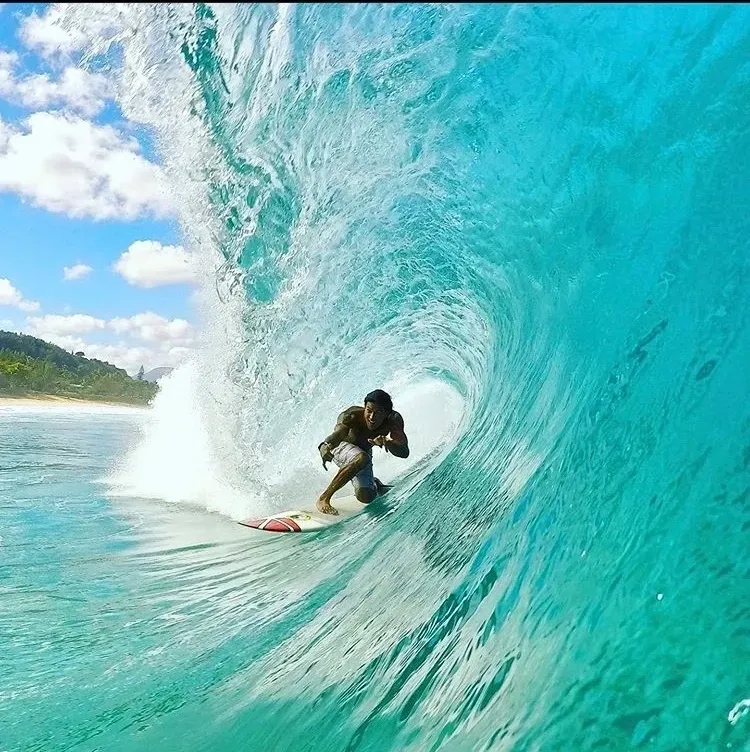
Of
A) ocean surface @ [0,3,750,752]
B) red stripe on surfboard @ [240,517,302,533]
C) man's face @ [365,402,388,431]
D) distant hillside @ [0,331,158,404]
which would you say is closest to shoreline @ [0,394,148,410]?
distant hillside @ [0,331,158,404]

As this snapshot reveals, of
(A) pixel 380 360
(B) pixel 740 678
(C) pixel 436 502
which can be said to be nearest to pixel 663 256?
(B) pixel 740 678

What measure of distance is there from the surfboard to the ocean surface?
0.25 meters

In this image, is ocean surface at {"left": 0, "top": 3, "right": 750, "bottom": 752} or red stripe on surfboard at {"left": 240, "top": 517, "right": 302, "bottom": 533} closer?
ocean surface at {"left": 0, "top": 3, "right": 750, "bottom": 752}

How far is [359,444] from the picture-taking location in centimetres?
731

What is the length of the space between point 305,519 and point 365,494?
A: 74 cm

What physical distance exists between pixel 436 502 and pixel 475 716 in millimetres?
3672

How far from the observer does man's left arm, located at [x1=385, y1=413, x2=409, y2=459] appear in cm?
697

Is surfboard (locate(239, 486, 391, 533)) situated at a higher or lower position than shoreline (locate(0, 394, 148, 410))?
lower

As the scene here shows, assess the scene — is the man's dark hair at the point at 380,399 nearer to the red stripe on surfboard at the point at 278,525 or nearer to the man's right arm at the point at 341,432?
the man's right arm at the point at 341,432

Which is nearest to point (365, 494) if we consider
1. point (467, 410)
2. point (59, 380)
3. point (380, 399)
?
point (380, 399)

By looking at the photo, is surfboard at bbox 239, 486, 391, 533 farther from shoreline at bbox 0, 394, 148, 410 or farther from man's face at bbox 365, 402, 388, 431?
shoreline at bbox 0, 394, 148, 410

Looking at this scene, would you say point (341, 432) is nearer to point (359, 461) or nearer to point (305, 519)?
point (359, 461)

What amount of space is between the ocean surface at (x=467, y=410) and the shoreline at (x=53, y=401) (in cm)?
5896

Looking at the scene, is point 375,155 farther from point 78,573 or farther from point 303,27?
point 78,573
